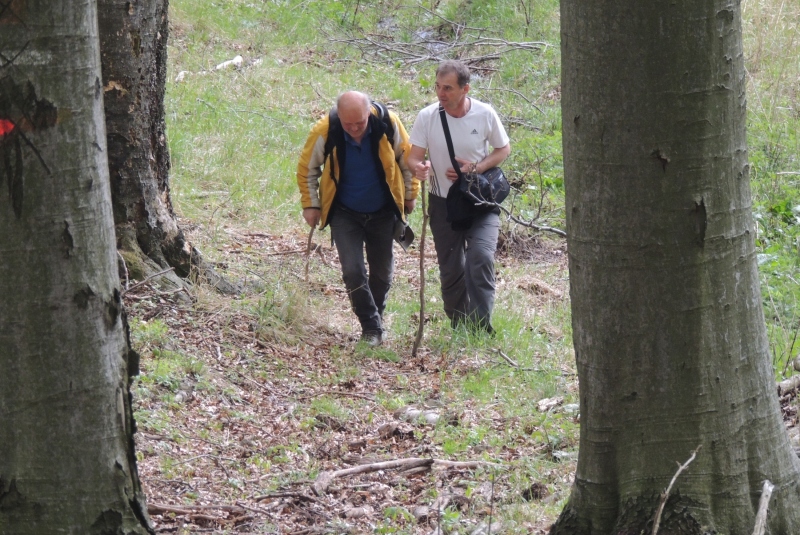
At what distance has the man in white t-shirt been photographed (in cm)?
687

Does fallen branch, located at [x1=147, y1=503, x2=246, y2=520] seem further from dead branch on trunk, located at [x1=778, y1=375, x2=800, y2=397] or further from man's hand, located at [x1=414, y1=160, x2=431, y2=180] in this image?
man's hand, located at [x1=414, y1=160, x2=431, y2=180]

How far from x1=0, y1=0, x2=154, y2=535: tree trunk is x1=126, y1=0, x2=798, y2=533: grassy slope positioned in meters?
1.42

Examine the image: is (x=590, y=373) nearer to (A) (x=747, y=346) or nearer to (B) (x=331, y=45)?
(A) (x=747, y=346)

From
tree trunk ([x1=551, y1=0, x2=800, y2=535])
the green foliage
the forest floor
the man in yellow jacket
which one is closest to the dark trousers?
the man in yellow jacket

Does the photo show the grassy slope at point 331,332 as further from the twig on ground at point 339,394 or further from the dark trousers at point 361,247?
the dark trousers at point 361,247

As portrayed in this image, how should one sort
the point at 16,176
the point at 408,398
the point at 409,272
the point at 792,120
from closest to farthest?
the point at 16,176, the point at 408,398, the point at 409,272, the point at 792,120

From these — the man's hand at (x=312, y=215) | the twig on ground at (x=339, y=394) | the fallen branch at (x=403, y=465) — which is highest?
the man's hand at (x=312, y=215)

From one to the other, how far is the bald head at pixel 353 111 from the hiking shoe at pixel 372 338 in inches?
65.8

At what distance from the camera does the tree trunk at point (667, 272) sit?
2.48m

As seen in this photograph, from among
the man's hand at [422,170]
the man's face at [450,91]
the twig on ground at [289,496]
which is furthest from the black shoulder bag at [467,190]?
the twig on ground at [289,496]

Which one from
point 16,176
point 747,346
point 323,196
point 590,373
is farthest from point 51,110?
point 323,196

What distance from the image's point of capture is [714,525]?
271 centimetres

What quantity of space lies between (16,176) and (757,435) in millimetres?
2256

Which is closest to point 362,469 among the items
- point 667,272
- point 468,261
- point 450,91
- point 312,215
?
point 667,272
